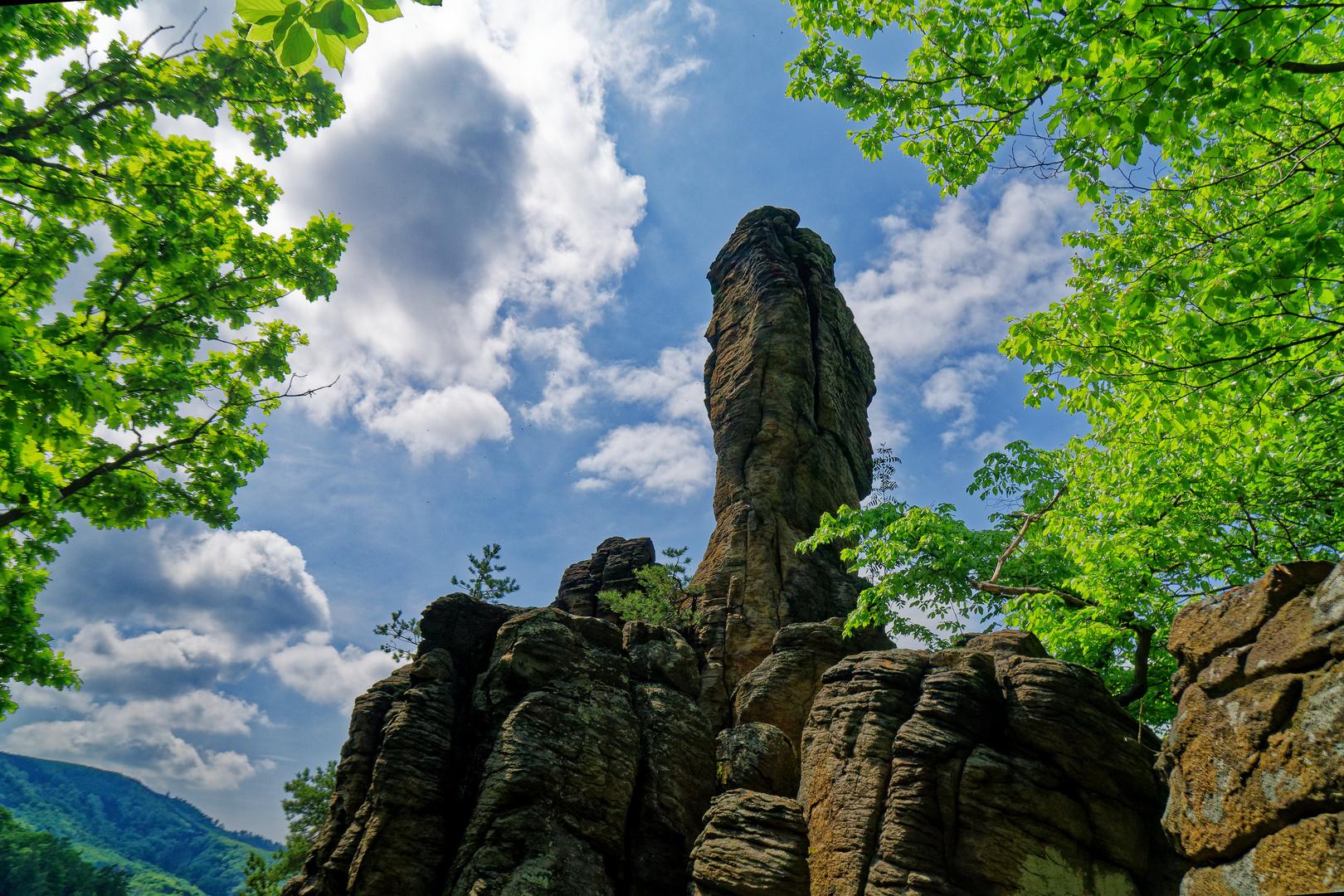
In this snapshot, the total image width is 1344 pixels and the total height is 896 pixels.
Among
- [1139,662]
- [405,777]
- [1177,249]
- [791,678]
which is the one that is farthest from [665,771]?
[1177,249]

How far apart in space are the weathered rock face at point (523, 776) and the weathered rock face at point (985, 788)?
5.83 meters

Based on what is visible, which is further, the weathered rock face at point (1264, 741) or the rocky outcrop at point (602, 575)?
the rocky outcrop at point (602, 575)

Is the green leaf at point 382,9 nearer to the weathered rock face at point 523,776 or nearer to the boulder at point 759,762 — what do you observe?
the weathered rock face at point 523,776

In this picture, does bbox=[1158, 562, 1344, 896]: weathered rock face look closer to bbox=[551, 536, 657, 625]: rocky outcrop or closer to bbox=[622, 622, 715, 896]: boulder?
bbox=[622, 622, 715, 896]: boulder

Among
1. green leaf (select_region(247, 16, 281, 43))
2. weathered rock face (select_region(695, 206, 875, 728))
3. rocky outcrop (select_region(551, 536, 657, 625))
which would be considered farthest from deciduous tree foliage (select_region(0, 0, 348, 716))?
rocky outcrop (select_region(551, 536, 657, 625))

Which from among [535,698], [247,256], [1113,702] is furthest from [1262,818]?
[247,256]

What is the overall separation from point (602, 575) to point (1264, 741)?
3151 centimetres

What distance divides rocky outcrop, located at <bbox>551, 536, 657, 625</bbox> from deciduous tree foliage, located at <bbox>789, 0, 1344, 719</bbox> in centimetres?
2401

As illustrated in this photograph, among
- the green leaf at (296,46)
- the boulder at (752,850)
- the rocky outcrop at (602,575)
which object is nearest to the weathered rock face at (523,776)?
the boulder at (752,850)

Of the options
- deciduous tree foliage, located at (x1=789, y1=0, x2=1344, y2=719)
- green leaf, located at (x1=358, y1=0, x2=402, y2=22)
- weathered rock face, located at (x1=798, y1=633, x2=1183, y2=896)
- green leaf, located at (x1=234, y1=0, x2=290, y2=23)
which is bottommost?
weathered rock face, located at (x1=798, y1=633, x2=1183, y2=896)

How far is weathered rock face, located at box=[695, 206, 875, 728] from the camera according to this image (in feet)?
94.8

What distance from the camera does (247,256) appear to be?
12062mm

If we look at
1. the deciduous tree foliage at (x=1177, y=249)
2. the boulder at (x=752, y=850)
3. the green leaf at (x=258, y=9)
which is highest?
the deciduous tree foliage at (x=1177, y=249)

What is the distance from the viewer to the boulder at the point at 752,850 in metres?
13.9
